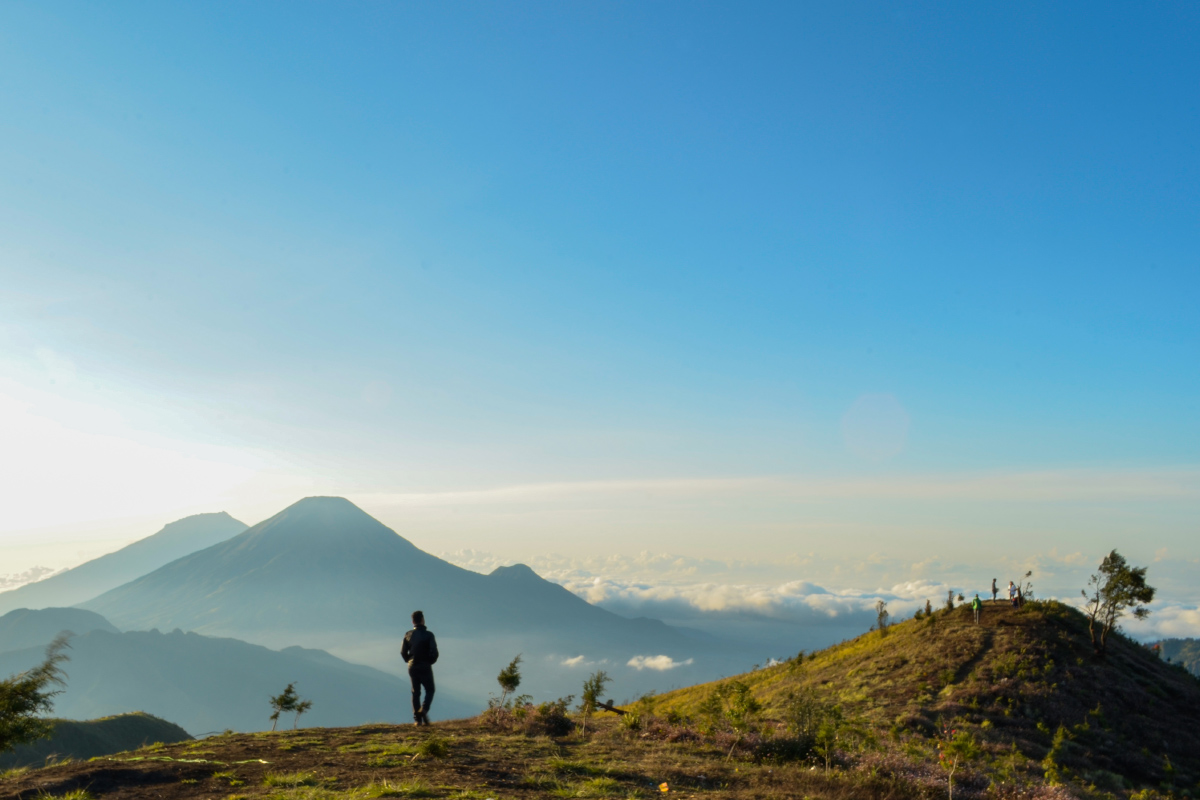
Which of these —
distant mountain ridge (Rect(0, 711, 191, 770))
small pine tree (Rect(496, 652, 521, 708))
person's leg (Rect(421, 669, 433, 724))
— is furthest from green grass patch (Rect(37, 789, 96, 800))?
distant mountain ridge (Rect(0, 711, 191, 770))

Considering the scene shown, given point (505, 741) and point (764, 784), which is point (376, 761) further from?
point (764, 784)

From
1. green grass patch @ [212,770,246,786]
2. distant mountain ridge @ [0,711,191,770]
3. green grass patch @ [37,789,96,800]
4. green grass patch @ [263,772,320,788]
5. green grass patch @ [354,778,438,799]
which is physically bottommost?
distant mountain ridge @ [0,711,191,770]

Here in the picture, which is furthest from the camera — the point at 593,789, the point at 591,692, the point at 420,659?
the point at 591,692

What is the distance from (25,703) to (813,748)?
17.1 metres

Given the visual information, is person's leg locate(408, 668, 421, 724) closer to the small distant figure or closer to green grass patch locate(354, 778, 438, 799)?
the small distant figure

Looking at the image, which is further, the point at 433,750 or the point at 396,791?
the point at 433,750

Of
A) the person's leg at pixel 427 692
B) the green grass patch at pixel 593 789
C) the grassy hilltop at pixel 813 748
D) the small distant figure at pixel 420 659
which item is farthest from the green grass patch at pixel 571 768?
the small distant figure at pixel 420 659

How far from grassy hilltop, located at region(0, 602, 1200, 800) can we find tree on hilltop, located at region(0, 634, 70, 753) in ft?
10.7

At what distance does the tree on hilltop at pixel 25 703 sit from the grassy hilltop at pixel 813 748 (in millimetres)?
3262

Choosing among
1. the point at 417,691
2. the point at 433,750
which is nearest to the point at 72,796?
the point at 433,750

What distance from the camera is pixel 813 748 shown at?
13.3 meters

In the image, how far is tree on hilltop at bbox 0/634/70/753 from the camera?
42.7 feet

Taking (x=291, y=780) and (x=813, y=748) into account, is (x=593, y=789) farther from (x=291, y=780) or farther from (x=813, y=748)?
(x=813, y=748)

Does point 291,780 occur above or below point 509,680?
above
